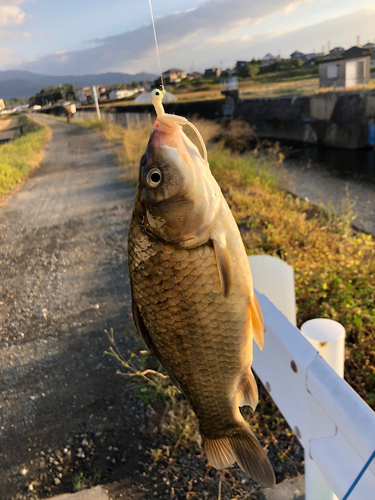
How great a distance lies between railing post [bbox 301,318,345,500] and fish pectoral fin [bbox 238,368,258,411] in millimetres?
399

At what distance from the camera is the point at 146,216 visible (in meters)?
1.01

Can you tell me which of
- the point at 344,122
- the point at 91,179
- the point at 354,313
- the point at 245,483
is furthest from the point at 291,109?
the point at 245,483

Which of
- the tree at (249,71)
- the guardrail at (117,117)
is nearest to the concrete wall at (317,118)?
the guardrail at (117,117)

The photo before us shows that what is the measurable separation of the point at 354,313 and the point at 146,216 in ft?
9.98

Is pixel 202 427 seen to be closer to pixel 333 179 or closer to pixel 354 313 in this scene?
pixel 354 313

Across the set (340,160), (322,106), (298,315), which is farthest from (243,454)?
(322,106)

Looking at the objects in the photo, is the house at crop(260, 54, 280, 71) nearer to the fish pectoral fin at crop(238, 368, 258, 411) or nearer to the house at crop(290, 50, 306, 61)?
the house at crop(290, 50, 306, 61)

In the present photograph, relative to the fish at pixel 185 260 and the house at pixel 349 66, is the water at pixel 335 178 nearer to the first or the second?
the fish at pixel 185 260

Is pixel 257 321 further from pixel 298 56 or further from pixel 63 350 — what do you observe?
pixel 298 56

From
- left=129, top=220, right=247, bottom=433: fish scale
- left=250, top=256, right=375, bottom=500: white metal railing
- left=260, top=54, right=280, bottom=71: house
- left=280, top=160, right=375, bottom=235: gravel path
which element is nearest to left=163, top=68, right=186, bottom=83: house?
left=129, top=220, right=247, bottom=433: fish scale

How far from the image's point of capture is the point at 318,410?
3.92 feet

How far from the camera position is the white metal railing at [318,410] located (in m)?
0.96

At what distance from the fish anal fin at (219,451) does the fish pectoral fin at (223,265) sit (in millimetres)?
540

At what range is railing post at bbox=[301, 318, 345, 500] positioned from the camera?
1.47 meters
